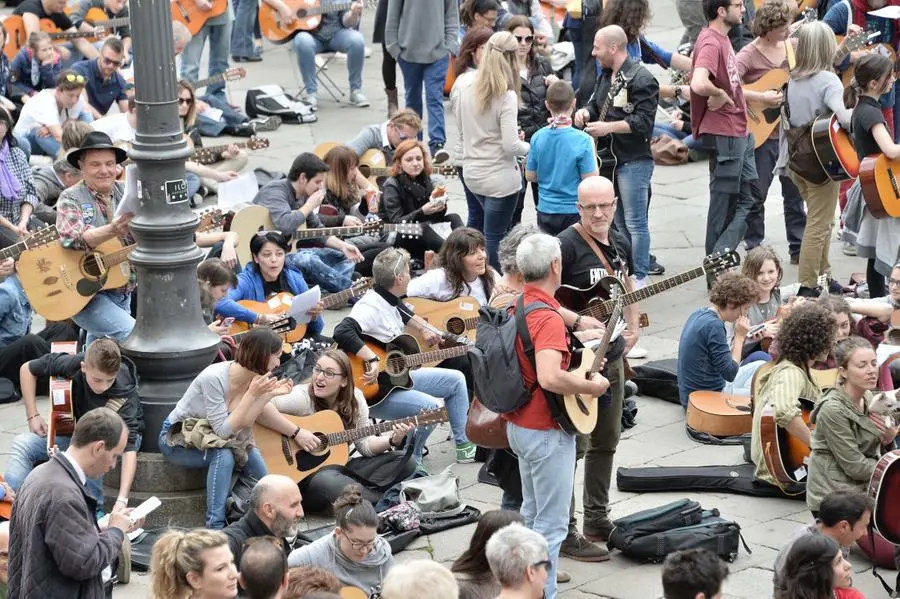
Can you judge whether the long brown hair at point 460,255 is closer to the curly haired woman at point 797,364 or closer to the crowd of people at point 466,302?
the crowd of people at point 466,302

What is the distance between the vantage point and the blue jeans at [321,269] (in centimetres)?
1123

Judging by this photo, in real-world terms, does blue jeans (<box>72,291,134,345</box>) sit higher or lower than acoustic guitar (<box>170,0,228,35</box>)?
lower

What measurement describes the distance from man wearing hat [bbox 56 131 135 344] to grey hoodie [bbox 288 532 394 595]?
2.57 metres

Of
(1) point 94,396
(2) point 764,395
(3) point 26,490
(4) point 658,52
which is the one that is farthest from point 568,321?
(4) point 658,52

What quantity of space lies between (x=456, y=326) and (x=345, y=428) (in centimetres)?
149

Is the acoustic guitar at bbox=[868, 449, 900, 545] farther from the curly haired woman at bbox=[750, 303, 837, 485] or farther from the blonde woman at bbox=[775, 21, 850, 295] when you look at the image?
the blonde woman at bbox=[775, 21, 850, 295]

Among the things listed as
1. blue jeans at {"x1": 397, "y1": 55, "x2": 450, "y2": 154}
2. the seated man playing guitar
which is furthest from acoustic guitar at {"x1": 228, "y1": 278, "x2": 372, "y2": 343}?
blue jeans at {"x1": 397, "y1": 55, "x2": 450, "y2": 154}

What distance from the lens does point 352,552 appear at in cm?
707

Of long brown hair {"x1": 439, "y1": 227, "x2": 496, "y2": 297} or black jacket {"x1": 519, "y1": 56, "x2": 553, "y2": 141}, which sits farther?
black jacket {"x1": 519, "y1": 56, "x2": 553, "y2": 141}

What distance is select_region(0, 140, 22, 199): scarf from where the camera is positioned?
35.8 feet

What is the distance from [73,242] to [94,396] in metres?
1.63

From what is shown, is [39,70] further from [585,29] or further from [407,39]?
[585,29]

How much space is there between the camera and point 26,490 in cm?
614

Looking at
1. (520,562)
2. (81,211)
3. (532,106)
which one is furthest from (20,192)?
(520,562)
